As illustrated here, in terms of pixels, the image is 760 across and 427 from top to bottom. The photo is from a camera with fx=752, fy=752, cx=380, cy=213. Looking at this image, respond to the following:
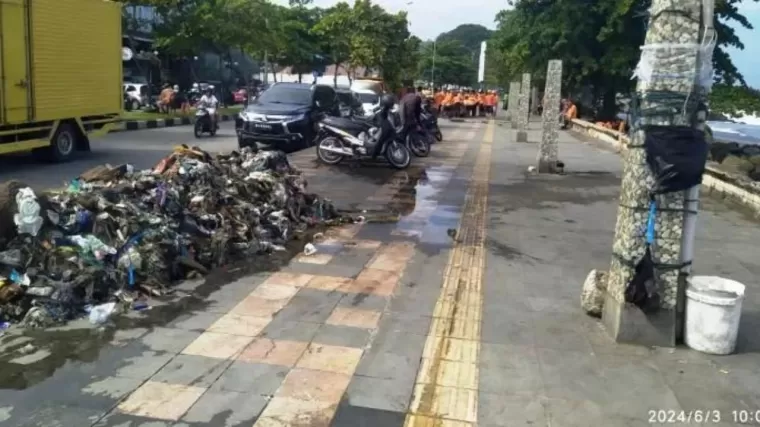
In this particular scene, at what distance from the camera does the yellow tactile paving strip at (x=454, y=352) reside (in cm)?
397

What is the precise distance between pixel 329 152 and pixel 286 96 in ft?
12.9

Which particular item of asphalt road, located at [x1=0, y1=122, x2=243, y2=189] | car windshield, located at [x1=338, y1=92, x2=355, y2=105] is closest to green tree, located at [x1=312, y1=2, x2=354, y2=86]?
car windshield, located at [x1=338, y1=92, x2=355, y2=105]

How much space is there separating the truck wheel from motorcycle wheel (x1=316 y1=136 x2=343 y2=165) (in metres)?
4.69

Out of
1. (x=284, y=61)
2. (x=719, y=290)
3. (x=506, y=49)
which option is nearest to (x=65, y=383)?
(x=719, y=290)

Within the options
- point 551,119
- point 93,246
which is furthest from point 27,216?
point 551,119

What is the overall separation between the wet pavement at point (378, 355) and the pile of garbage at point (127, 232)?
0.31 meters

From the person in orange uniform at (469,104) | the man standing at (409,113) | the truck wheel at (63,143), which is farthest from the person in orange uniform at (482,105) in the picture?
the truck wheel at (63,143)

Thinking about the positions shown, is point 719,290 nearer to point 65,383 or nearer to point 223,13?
point 65,383

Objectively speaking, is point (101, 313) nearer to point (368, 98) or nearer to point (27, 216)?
point (27, 216)

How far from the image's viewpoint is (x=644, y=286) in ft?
16.0

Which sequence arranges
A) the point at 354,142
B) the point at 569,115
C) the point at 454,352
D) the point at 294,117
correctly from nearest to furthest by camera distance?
the point at 454,352
the point at 354,142
the point at 294,117
the point at 569,115

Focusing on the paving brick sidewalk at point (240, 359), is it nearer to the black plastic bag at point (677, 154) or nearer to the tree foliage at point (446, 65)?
the black plastic bag at point (677, 154)

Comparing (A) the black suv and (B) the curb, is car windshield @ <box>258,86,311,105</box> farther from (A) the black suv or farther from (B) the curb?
(B) the curb

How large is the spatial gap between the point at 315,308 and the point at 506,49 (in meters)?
28.9
